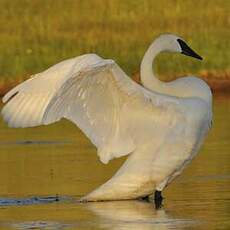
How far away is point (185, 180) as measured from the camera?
15.7 m

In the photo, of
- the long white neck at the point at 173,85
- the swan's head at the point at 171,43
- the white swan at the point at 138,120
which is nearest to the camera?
the white swan at the point at 138,120

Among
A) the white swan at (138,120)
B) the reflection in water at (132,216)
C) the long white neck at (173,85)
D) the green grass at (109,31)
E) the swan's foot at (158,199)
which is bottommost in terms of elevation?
the reflection in water at (132,216)

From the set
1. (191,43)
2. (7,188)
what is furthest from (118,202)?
(191,43)

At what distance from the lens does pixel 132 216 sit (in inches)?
514

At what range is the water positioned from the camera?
41.3 ft

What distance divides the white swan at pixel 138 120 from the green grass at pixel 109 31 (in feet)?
49.4

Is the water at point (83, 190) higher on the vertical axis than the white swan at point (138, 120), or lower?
lower

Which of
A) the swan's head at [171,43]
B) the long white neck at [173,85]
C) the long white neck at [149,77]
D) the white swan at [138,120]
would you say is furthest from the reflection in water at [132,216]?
the swan's head at [171,43]

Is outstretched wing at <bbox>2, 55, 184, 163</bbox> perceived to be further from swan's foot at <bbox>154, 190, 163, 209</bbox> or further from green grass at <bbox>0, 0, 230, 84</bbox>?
green grass at <bbox>0, 0, 230, 84</bbox>

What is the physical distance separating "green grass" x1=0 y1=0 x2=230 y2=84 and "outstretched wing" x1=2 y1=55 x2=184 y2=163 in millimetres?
15063

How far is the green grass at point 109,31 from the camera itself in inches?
1209

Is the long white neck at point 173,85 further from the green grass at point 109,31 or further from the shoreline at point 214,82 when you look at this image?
the green grass at point 109,31

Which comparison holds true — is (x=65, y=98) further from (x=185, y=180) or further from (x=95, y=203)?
(x=185, y=180)

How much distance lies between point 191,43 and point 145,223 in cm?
1958
